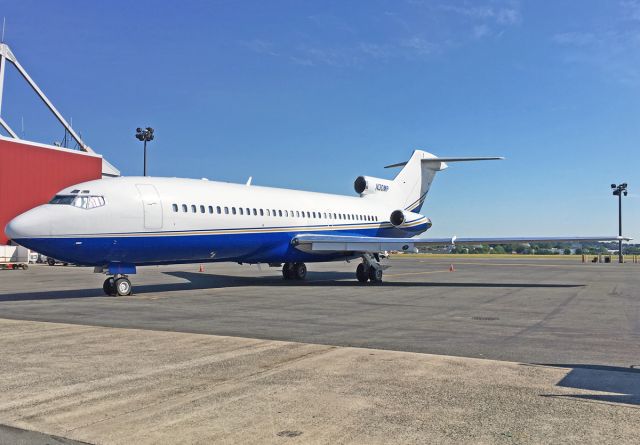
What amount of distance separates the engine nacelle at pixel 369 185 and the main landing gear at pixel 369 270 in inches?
282

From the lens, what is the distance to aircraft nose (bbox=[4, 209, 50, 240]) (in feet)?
47.5

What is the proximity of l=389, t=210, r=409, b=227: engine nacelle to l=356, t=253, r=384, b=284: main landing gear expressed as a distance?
4.92 m

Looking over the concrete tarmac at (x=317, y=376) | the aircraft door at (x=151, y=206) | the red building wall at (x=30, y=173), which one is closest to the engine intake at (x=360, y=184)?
the aircraft door at (x=151, y=206)

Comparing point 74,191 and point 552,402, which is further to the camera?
point 74,191

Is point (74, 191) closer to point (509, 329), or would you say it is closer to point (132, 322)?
point (132, 322)

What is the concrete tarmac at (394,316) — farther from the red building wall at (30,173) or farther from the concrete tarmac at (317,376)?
the red building wall at (30,173)

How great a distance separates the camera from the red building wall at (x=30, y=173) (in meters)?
40.7

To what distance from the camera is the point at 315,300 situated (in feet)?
50.7

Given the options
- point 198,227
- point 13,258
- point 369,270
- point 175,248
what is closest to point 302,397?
point 175,248

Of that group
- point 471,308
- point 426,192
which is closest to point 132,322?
point 471,308

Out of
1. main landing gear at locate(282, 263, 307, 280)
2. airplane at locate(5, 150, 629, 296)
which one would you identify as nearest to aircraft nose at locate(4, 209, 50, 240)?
airplane at locate(5, 150, 629, 296)

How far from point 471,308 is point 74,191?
37.6 ft

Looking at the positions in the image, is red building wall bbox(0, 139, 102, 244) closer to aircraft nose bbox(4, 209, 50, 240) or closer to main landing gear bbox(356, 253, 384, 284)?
aircraft nose bbox(4, 209, 50, 240)

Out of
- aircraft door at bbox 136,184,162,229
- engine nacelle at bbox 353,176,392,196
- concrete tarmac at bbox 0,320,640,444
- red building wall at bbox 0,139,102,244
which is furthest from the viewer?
red building wall at bbox 0,139,102,244
